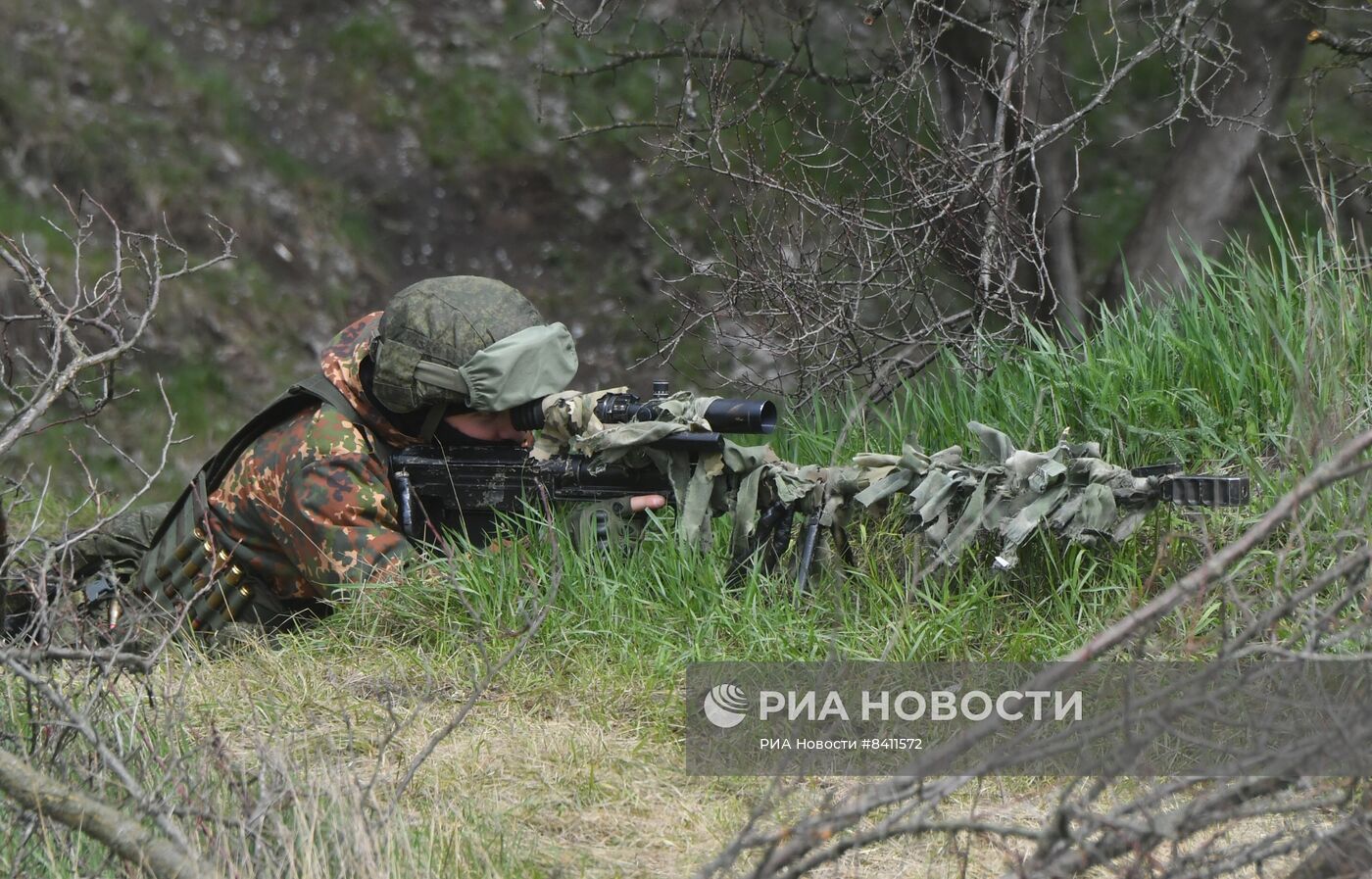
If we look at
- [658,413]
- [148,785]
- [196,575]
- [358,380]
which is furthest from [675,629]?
[196,575]

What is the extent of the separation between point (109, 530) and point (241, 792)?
286 cm

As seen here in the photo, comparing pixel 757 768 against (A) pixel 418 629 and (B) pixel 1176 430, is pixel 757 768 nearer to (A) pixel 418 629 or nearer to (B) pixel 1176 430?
(A) pixel 418 629

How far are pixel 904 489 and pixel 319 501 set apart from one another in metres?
1.77

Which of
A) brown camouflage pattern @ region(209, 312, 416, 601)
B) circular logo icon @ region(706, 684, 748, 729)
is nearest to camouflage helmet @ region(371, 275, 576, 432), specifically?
brown camouflage pattern @ region(209, 312, 416, 601)

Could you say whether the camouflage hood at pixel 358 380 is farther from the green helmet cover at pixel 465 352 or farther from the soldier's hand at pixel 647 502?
the soldier's hand at pixel 647 502

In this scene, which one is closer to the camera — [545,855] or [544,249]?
[545,855]

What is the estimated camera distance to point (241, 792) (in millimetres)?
3082

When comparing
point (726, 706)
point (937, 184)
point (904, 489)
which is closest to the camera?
point (726, 706)

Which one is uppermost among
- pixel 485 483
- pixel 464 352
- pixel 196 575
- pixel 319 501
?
pixel 464 352

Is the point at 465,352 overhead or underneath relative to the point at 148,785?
overhead

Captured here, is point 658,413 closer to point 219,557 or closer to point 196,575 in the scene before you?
point 219,557

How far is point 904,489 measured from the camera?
4.21 meters

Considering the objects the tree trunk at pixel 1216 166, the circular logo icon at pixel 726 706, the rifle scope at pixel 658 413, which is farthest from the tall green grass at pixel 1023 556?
the tree trunk at pixel 1216 166

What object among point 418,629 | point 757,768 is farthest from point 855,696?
point 418,629
